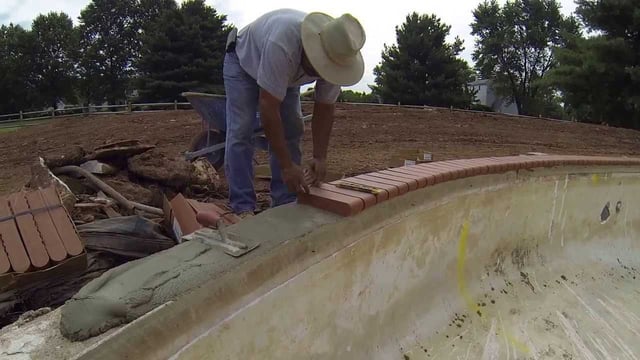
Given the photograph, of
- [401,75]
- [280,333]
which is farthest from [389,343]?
[401,75]

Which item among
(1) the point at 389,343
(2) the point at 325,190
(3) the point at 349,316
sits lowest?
(1) the point at 389,343

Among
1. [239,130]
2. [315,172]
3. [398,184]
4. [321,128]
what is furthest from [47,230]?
[398,184]

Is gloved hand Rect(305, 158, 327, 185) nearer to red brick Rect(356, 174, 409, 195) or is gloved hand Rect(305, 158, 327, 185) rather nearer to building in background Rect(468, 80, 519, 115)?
red brick Rect(356, 174, 409, 195)

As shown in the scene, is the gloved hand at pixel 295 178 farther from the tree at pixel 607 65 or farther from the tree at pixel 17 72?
the tree at pixel 17 72

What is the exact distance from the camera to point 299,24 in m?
2.37

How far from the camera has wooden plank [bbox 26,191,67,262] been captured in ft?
7.68

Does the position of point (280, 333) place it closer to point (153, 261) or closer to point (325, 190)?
point (153, 261)

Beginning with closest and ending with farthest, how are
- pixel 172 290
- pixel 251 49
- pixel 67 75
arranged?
pixel 172 290 < pixel 251 49 < pixel 67 75

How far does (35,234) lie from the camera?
2400mm

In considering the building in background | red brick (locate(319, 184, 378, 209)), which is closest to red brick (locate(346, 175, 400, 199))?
red brick (locate(319, 184, 378, 209))

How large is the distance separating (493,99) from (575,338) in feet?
145

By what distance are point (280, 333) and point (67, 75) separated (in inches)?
1512

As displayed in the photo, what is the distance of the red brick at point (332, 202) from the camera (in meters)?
2.06

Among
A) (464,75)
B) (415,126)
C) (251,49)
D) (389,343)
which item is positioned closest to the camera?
(389,343)
